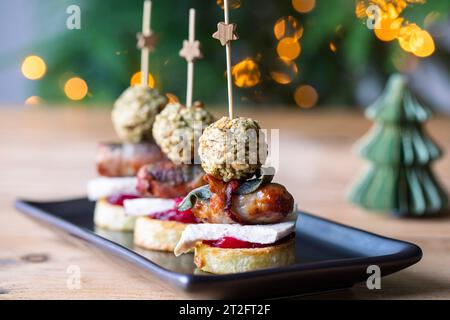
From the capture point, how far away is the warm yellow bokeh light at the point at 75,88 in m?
5.81

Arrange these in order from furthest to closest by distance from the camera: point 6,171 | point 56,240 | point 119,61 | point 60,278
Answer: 1. point 119,61
2. point 6,171
3. point 56,240
4. point 60,278

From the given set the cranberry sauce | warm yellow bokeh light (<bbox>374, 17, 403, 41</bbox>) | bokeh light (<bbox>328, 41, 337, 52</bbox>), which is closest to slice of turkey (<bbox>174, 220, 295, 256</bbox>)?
the cranberry sauce

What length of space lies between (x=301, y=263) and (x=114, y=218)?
2.66ft

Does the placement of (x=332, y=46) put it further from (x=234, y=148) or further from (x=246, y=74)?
(x=234, y=148)

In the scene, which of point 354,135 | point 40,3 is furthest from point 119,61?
point 354,135

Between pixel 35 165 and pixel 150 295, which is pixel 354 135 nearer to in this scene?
pixel 35 165

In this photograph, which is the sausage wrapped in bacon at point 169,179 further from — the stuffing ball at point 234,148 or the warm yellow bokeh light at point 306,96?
the warm yellow bokeh light at point 306,96

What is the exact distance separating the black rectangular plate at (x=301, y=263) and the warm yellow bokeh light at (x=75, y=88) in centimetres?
342

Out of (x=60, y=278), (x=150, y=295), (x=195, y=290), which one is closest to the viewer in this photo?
(x=195, y=290)

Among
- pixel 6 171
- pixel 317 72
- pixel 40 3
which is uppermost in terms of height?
pixel 40 3

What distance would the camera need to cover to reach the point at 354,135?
17.0ft

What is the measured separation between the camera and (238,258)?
1871 millimetres
